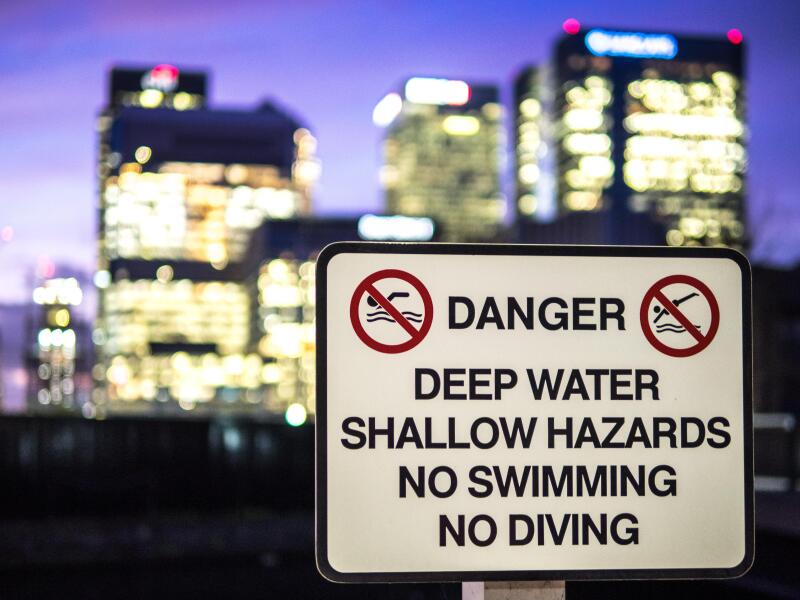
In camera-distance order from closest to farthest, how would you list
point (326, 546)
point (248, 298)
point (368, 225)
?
1. point (326, 546)
2. point (368, 225)
3. point (248, 298)

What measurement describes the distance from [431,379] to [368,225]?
158m

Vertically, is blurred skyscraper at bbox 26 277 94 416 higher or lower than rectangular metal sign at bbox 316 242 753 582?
lower

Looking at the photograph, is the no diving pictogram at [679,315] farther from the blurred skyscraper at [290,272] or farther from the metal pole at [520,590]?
the blurred skyscraper at [290,272]

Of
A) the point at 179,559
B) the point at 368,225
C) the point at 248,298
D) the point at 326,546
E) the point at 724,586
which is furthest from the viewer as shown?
the point at 248,298

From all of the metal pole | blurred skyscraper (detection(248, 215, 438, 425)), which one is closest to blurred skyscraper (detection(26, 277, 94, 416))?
blurred skyscraper (detection(248, 215, 438, 425))

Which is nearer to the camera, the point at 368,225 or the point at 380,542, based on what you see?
the point at 380,542

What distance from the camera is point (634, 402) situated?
80.0 inches

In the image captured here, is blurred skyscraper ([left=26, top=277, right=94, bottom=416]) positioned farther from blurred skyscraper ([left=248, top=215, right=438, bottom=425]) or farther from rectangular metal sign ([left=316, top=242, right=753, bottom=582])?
rectangular metal sign ([left=316, top=242, right=753, bottom=582])

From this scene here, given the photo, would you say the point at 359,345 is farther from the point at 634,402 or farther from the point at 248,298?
the point at 248,298

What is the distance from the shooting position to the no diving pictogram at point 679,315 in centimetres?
204

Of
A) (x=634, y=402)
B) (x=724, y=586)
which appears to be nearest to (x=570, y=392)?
(x=634, y=402)

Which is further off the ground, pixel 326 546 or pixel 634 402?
pixel 634 402

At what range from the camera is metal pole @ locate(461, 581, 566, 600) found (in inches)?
80.3

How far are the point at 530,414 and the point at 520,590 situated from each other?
29cm
